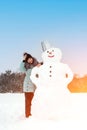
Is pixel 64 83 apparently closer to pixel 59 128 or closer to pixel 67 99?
pixel 67 99

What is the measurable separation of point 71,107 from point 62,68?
771 mm

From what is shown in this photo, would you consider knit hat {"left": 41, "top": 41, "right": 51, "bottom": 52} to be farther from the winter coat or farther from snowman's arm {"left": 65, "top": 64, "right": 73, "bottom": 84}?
snowman's arm {"left": 65, "top": 64, "right": 73, "bottom": 84}

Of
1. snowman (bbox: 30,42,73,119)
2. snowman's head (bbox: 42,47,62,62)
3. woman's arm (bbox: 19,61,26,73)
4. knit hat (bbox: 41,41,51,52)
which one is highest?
knit hat (bbox: 41,41,51,52)

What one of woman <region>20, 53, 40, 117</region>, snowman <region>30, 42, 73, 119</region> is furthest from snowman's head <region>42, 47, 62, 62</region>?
woman <region>20, 53, 40, 117</region>

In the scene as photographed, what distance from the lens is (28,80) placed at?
26.3 feet

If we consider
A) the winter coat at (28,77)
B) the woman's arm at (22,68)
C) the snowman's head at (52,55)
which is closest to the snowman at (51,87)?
the snowman's head at (52,55)

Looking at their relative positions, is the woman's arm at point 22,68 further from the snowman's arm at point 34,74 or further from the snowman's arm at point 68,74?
the snowman's arm at point 68,74

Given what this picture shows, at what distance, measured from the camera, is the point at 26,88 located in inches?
315

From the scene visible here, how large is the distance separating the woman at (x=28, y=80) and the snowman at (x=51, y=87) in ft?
1.41

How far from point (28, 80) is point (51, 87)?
782mm

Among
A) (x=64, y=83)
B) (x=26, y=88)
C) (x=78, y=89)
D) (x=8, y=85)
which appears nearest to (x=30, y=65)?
(x=26, y=88)

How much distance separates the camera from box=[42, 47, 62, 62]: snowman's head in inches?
296

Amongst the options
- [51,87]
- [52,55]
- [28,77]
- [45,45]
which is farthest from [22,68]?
[51,87]

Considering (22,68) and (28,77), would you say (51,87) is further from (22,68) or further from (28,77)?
(22,68)
